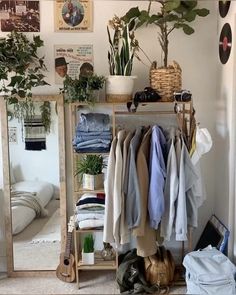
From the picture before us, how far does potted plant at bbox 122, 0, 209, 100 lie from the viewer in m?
2.70

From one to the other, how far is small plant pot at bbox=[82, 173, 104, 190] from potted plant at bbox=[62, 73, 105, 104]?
55 centimetres

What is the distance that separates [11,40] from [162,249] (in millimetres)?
1965

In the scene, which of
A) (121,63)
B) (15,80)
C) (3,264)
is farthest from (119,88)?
(3,264)

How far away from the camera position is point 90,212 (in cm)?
279

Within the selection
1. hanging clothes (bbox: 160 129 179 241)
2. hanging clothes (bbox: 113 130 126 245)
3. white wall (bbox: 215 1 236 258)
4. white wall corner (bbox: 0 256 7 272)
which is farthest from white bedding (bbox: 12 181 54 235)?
white wall (bbox: 215 1 236 258)

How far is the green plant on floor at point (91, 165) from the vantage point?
2807 millimetres

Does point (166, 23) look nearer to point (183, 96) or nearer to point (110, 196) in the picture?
point (183, 96)

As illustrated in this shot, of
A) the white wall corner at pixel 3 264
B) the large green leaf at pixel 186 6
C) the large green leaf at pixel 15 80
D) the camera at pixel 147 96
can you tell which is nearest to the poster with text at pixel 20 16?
the large green leaf at pixel 15 80

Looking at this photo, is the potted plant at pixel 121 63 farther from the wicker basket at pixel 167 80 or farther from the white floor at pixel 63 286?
the white floor at pixel 63 286

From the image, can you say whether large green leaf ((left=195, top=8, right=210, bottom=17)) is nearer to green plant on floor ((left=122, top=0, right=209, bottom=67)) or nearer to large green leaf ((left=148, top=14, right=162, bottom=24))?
green plant on floor ((left=122, top=0, right=209, bottom=67))

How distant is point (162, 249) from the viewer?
2.95 m

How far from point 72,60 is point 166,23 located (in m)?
0.77

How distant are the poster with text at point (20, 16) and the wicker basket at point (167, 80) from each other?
1.00m

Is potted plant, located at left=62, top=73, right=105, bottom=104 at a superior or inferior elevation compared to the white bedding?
superior
